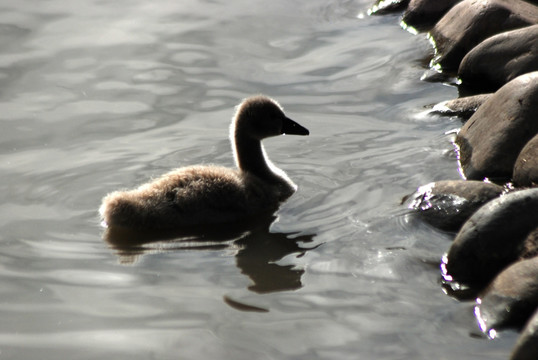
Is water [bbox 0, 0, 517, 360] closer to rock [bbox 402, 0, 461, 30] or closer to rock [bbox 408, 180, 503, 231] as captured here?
rock [bbox 408, 180, 503, 231]

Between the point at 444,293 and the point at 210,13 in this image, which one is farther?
the point at 210,13

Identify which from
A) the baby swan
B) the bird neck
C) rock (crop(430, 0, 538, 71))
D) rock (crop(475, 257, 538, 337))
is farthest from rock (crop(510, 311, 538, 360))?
rock (crop(430, 0, 538, 71))

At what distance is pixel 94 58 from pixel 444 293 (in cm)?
589

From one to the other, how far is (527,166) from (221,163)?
273cm

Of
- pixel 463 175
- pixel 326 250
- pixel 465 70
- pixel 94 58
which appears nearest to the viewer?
pixel 326 250

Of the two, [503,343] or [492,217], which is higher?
[492,217]

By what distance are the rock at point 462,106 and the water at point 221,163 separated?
178 mm

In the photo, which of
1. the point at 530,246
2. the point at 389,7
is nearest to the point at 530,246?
the point at 530,246

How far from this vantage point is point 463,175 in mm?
7496

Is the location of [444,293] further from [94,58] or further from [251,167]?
[94,58]

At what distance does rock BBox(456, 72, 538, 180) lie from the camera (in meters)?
→ 7.26

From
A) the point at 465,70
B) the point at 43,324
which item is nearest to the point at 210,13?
the point at 465,70

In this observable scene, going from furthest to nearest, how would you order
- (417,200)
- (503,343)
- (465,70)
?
1. (465,70)
2. (417,200)
3. (503,343)

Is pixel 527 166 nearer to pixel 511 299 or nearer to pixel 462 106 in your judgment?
pixel 511 299
